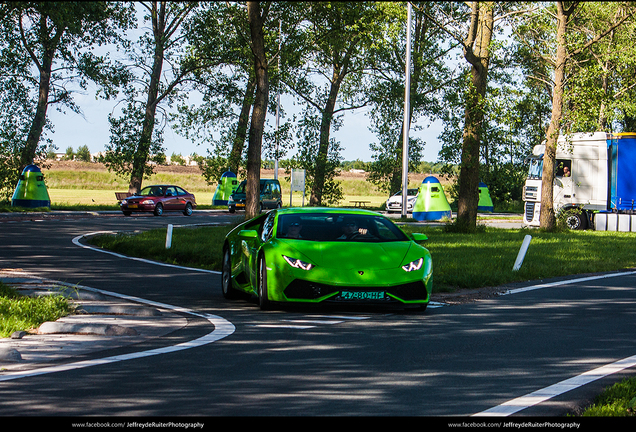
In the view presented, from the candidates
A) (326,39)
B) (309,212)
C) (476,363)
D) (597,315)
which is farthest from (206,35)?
(476,363)

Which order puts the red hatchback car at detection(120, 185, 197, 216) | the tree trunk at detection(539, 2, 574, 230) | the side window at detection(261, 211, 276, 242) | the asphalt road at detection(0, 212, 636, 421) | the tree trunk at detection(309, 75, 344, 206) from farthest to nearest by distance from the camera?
the tree trunk at detection(309, 75, 344, 206), the red hatchback car at detection(120, 185, 197, 216), the tree trunk at detection(539, 2, 574, 230), the side window at detection(261, 211, 276, 242), the asphalt road at detection(0, 212, 636, 421)

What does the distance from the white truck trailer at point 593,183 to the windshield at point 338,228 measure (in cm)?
2251

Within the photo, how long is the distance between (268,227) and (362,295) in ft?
6.51

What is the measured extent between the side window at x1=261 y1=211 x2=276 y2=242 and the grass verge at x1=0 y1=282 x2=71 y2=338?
8.97ft

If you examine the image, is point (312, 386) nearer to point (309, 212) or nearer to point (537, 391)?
point (537, 391)

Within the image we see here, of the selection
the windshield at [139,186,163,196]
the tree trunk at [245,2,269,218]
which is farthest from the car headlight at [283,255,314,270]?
the windshield at [139,186,163,196]

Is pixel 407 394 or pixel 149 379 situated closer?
pixel 407 394

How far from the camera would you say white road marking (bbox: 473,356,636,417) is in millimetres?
5484

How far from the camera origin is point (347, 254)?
413 inches

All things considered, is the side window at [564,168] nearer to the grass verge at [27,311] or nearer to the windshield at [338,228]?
the windshield at [338,228]

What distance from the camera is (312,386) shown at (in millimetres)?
6254

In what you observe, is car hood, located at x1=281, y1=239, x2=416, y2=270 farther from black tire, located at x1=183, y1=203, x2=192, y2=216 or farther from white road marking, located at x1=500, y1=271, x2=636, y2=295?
black tire, located at x1=183, y1=203, x2=192, y2=216

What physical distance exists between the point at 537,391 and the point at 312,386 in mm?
1684

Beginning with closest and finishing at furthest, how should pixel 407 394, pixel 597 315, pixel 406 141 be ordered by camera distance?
1. pixel 407 394
2. pixel 597 315
3. pixel 406 141
